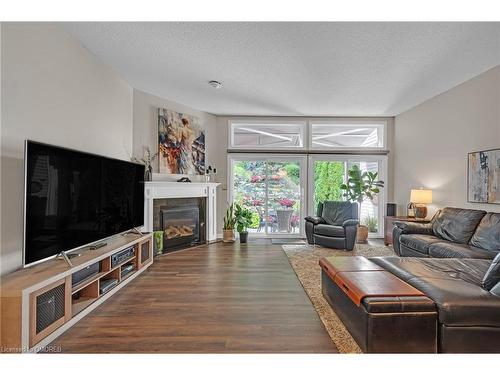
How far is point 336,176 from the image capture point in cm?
→ 587

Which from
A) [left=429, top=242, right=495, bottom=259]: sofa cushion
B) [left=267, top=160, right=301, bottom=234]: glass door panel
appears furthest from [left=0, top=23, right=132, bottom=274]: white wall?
[left=429, top=242, right=495, bottom=259]: sofa cushion

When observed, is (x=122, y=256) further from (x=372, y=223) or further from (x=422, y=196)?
(x=372, y=223)

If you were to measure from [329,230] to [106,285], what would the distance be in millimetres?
3682

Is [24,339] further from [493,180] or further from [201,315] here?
[493,180]

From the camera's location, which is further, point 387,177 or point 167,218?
point 387,177

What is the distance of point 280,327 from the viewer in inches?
84.0

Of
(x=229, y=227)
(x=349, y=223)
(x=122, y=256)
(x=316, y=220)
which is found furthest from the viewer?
(x=229, y=227)

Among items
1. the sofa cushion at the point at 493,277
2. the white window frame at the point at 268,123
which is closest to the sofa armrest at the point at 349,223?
the white window frame at the point at 268,123

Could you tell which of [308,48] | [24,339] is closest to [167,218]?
[24,339]

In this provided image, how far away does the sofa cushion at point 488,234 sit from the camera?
2.90 m

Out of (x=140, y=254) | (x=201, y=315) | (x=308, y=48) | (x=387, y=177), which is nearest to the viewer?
(x=201, y=315)

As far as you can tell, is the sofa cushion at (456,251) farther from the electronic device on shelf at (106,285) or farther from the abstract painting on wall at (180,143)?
the abstract painting on wall at (180,143)

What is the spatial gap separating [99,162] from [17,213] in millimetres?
824

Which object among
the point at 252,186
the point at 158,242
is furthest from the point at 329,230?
the point at 158,242
